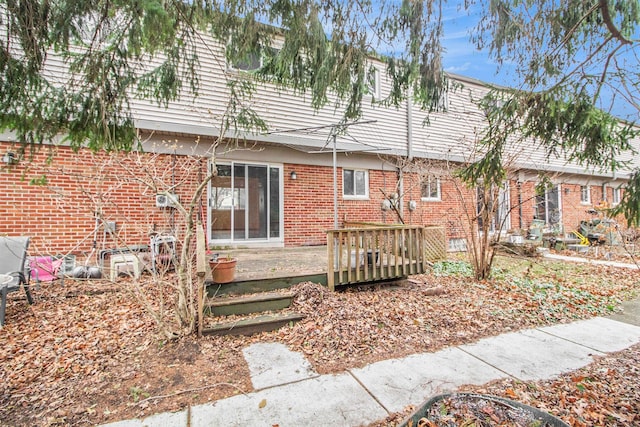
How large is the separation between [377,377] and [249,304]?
2.03 metres

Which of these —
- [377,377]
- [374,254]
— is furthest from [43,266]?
[377,377]

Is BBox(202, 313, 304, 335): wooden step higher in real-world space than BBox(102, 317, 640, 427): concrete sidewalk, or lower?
higher

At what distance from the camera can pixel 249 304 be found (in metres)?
4.20

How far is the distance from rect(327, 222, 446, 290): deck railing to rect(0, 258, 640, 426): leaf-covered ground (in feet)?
0.99

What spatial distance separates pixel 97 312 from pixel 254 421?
11.6ft

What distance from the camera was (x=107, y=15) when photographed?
8.93 ft

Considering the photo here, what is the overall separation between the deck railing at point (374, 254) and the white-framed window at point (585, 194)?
13.3m

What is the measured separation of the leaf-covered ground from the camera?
2.59 m

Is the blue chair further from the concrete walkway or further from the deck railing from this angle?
the concrete walkway

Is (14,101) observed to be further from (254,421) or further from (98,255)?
(98,255)

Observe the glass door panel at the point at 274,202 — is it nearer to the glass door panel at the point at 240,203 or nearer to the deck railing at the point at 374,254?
the glass door panel at the point at 240,203

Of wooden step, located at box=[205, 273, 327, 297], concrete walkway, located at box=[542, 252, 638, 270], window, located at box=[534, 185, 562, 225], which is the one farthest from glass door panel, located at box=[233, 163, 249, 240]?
window, located at box=[534, 185, 562, 225]

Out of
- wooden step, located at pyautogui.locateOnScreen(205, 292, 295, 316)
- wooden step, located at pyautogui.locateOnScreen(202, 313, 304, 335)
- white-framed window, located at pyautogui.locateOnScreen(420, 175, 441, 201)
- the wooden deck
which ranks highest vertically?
white-framed window, located at pyautogui.locateOnScreen(420, 175, 441, 201)

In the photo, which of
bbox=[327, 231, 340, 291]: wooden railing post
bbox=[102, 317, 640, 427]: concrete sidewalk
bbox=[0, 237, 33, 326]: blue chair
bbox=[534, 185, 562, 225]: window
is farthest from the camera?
bbox=[534, 185, 562, 225]: window
